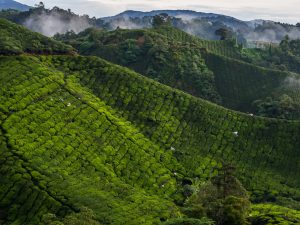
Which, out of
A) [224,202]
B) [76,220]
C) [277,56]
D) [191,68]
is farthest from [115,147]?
[277,56]

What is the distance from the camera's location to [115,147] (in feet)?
147

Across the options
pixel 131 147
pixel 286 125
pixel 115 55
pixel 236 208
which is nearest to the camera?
pixel 236 208

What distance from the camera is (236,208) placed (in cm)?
2902

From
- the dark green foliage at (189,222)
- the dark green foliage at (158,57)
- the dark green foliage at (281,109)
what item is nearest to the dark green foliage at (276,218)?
the dark green foliage at (189,222)

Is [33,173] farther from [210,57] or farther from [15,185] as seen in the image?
[210,57]

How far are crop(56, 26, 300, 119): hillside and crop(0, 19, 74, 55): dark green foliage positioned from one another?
25934mm

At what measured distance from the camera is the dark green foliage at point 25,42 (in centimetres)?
5994

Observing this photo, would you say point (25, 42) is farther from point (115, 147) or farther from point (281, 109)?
point (281, 109)

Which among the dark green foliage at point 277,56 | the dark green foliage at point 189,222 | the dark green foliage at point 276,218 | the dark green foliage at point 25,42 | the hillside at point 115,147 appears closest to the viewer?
the dark green foliage at point 189,222

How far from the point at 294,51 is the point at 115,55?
54.9 metres

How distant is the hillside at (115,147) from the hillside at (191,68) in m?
27.7

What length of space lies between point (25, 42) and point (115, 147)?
1058 inches

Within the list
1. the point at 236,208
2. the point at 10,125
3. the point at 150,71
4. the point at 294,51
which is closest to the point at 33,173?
the point at 10,125

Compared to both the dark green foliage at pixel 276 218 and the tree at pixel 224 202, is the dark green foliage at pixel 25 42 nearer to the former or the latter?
the tree at pixel 224 202
